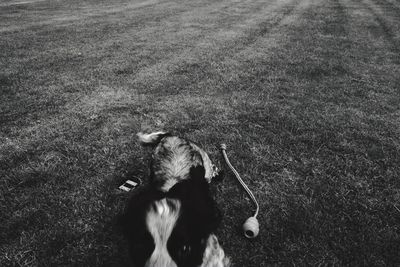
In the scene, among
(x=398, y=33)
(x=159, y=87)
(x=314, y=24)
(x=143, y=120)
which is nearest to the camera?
(x=143, y=120)

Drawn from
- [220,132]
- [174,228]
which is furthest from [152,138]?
[174,228]

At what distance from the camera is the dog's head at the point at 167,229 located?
7.47 ft

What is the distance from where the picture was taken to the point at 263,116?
5605 millimetres

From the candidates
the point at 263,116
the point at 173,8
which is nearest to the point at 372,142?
the point at 263,116

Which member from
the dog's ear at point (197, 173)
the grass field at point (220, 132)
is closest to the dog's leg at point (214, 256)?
the grass field at point (220, 132)

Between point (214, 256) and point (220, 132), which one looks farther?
point (220, 132)

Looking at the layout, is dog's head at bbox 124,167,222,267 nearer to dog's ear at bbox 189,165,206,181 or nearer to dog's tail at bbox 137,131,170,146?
dog's ear at bbox 189,165,206,181

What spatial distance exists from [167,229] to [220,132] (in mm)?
2952

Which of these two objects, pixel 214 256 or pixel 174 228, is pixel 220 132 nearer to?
pixel 214 256

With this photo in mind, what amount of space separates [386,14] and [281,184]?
49.0 ft

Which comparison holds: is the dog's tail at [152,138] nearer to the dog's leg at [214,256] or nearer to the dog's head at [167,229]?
the dog's head at [167,229]

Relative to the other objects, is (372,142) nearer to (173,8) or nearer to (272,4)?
(173,8)

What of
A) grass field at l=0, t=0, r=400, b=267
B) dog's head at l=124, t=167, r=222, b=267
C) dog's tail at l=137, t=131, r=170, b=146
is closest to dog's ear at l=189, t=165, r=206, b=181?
grass field at l=0, t=0, r=400, b=267

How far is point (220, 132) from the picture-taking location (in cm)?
511
